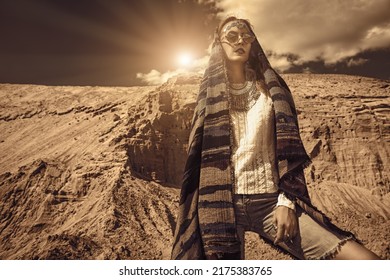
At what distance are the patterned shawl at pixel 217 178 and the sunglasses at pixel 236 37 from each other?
0.46 metres

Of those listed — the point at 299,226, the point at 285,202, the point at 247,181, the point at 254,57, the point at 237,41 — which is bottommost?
the point at 299,226

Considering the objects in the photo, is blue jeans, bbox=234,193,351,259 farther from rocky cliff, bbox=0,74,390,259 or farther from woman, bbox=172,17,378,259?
rocky cliff, bbox=0,74,390,259

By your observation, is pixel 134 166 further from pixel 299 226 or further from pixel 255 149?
pixel 299 226

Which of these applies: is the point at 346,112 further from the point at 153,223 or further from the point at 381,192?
the point at 153,223

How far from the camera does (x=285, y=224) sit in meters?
2.91

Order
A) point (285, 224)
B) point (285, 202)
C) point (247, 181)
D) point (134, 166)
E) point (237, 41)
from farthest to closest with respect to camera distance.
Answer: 1. point (134, 166)
2. point (237, 41)
3. point (247, 181)
4. point (285, 202)
5. point (285, 224)

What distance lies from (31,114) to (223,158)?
17.2m

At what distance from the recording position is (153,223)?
10.5 m

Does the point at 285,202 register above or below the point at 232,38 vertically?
below

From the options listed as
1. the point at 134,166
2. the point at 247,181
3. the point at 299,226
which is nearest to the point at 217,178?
the point at 247,181

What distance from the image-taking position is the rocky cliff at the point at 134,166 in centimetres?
975

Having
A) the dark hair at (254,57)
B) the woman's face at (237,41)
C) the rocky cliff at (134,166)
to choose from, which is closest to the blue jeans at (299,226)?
the dark hair at (254,57)

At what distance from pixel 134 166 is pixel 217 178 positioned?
10130 mm

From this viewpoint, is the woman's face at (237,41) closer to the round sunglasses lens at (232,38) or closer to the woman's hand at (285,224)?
the round sunglasses lens at (232,38)
